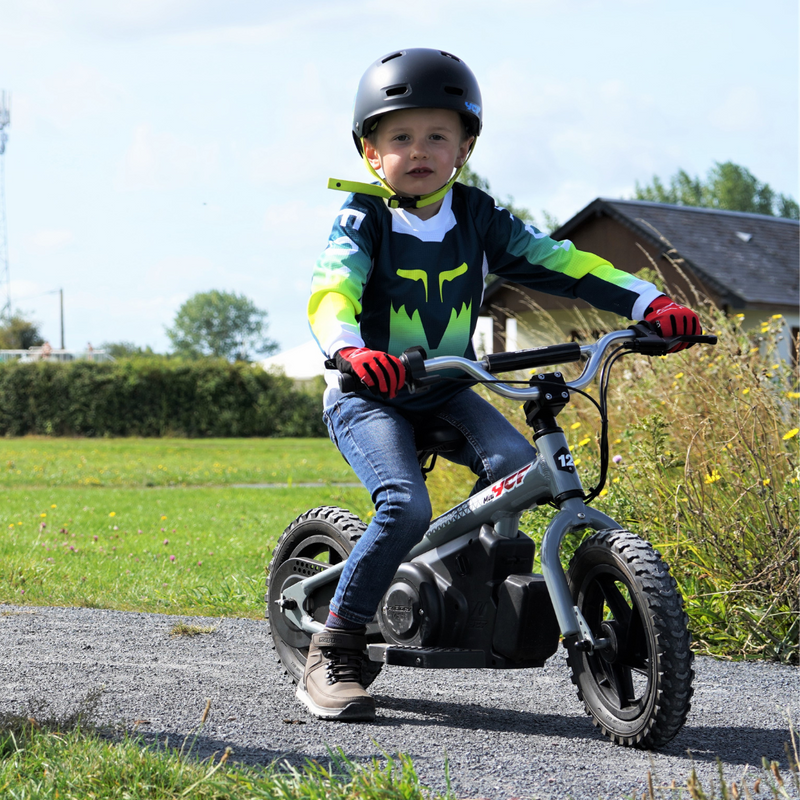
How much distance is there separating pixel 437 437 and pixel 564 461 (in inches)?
20.7

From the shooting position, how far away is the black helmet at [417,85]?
3.29 m

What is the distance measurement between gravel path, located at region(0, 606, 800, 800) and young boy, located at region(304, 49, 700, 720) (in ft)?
0.90

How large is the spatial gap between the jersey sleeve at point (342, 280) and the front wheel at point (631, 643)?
3.16ft

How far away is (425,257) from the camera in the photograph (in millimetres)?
3410

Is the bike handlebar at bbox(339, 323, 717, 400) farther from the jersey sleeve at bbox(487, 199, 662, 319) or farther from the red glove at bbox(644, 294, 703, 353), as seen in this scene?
the jersey sleeve at bbox(487, 199, 662, 319)

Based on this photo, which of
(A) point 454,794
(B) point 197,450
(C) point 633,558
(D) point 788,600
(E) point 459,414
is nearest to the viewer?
(A) point 454,794

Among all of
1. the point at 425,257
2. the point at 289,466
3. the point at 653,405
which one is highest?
the point at 425,257

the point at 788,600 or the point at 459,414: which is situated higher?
the point at 459,414

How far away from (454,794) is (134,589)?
11.4 ft

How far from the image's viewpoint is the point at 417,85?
3289mm

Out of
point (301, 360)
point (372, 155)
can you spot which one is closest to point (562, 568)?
point (372, 155)

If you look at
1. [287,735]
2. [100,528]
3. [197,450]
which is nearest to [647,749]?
[287,735]

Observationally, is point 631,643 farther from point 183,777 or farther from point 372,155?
point 372,155

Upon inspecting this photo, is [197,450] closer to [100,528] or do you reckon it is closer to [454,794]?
[100,528]
